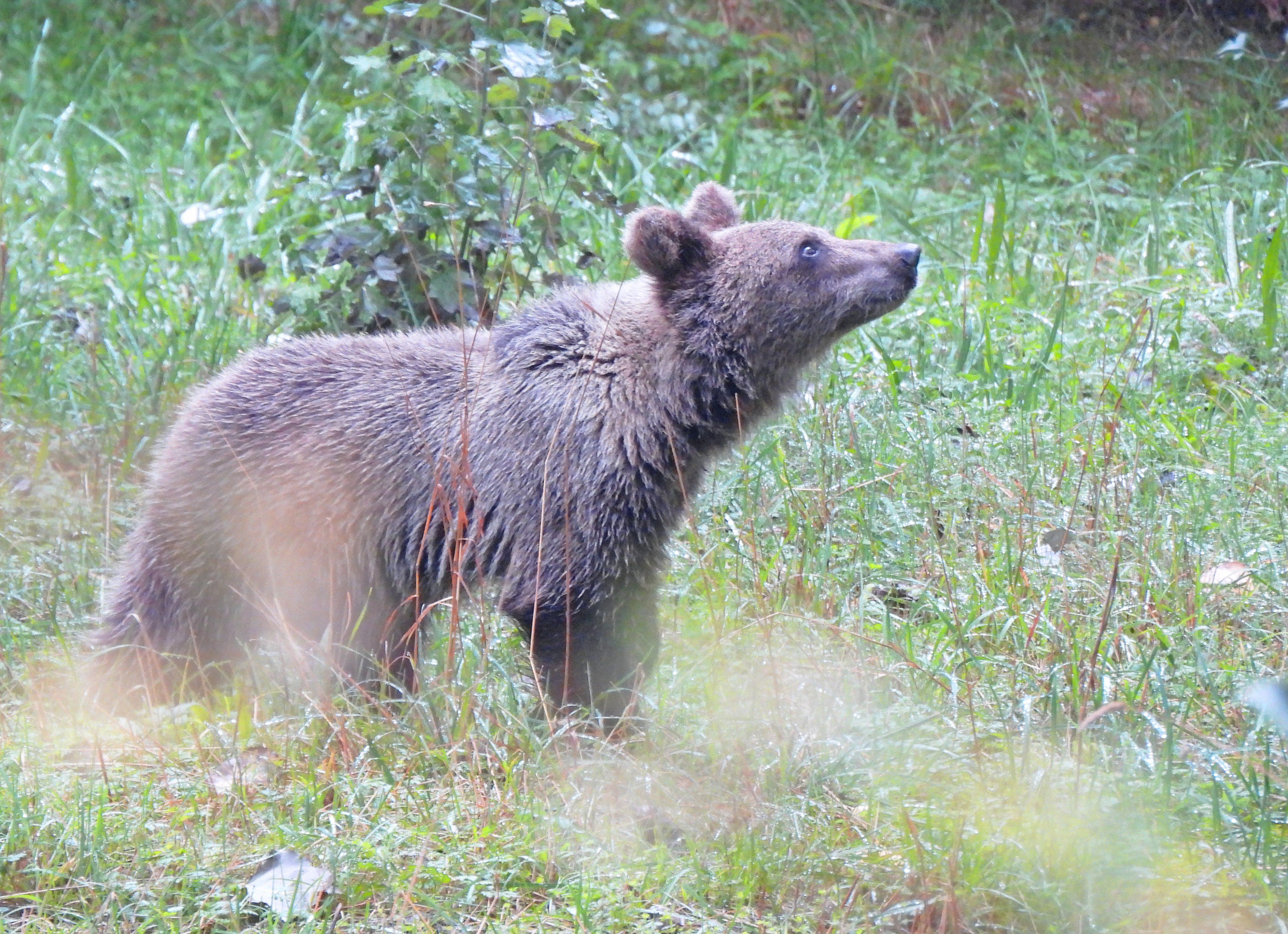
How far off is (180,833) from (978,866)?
1.71 meters

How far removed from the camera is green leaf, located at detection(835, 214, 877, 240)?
263 inches

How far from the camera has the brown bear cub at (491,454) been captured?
3848 millimetres

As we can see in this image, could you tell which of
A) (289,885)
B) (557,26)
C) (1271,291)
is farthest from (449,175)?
(1271,291)

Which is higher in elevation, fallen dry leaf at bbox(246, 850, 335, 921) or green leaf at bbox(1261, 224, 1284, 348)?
green leaf at bbox(1261, 224, 1284, 348)

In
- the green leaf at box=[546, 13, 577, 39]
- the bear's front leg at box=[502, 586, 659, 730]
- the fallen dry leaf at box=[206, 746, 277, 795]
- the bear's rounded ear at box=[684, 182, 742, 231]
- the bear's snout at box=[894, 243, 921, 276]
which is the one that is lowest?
the fallen dry leaf at box=[206, 746, 277, 795]

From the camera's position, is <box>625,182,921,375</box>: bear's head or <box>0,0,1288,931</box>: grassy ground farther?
<box>625,182,921,375</box>: bear's head

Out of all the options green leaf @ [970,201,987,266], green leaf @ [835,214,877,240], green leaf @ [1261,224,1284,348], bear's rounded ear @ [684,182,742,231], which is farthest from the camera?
green leaf @ [835,214,877,240]

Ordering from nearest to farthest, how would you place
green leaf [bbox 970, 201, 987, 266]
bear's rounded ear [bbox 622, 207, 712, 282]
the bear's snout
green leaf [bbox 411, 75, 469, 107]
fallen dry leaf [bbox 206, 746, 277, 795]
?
fallen dry leaf [bbox 206, 746, 277, 795]
bear's rounded ear [bbox 622, 207, 712, 282]
the bear's snout
green leaf [bbox 411, 75, 469, 107]
green leaf [bbox 970, 201, 987, 266]

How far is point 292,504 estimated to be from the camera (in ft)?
13.3

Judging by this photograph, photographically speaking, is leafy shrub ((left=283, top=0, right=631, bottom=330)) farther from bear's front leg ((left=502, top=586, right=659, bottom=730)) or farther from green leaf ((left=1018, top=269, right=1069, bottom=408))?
green leaf ((left=1018, top=269, right=1069, bottom=408))

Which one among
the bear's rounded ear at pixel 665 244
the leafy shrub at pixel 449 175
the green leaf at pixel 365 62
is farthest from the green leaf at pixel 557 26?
the bear's rounded ear at pixel 665 244

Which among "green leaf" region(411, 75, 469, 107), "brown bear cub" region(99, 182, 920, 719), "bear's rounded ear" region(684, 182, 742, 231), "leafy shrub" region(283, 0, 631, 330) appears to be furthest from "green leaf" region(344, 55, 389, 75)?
"bear's rounded ear" region(684, 182, 742, 231)

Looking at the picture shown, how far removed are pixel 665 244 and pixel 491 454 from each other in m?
0.78

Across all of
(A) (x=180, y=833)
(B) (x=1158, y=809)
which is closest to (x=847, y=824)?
(B) (x=1158, y=809)
